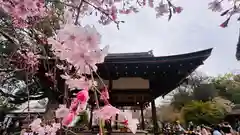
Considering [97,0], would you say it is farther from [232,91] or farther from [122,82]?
[232,91]

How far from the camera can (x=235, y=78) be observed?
20297 mm

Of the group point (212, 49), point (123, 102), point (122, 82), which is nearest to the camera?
point (212, 49)

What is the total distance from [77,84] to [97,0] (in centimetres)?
71

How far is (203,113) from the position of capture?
1338 cm

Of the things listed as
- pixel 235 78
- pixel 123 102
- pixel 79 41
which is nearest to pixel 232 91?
pixel 235 78

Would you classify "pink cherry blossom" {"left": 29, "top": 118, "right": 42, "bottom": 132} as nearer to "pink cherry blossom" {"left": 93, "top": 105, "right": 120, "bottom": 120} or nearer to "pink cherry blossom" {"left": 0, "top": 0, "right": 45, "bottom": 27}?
"pink cherry blossom" {"left": 0, "top": 0, "right": 45, "bottom": 27}

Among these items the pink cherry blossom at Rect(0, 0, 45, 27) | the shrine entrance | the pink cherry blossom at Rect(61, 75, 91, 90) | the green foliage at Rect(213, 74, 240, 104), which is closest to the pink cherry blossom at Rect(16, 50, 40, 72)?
the pink cherry blossom at Rect(0, 0, 45, 27)

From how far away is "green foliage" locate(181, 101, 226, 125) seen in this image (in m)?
13.2

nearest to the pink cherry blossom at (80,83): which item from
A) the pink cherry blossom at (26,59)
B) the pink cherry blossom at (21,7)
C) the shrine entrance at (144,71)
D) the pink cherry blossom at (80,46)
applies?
the pink cherry blossom at (80,46)

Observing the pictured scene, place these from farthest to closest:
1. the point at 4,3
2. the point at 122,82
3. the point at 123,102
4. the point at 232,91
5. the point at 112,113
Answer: the point at 232,91, the point at 123,102, the point at 122,82, the point at 4,3, the point at 112,113

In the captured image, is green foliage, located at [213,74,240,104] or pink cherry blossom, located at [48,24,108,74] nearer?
pink cherry blossom, located at [48,24,108,74]

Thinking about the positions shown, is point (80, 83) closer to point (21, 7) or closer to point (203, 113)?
point (21, 7)

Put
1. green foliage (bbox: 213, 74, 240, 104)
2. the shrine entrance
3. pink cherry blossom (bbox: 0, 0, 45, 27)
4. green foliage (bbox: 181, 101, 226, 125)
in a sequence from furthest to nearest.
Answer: green foliage (bbox: 213, 74, 240, 104) < green foliage (bbox: 181, 101, 226, 125) < the shrine entrance < pink cherry blossom (bbox: 0, 0, 45, 27)

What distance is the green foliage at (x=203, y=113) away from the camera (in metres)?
13.2
